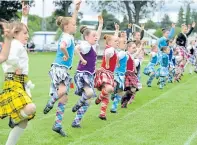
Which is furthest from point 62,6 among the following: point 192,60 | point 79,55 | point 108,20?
point 79,55

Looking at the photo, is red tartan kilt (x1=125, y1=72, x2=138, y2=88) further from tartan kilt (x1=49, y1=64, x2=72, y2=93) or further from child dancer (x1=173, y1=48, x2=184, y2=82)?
child dancer (x1=173, y1=48, x2=184, y2=82)

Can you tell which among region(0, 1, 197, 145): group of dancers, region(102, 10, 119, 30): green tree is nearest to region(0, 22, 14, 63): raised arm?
region(0, 1, 197, 145): group of dancers

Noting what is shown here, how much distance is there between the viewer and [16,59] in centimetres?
727

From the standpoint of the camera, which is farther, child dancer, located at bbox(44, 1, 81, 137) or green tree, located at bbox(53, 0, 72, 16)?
green tree, located at bbox(53, 0, 72, 16)

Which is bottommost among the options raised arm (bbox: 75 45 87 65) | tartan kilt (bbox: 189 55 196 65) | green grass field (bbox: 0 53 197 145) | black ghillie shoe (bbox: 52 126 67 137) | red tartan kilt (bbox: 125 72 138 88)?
tartan kilt (bbox: 189 55 196 65)

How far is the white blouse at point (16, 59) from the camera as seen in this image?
7262mm

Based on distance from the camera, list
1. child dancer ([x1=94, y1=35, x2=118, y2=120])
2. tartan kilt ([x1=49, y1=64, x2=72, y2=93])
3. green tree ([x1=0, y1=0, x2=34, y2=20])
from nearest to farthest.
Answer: tartan kilt ([x1=49, y1=64, x2=72, y2=93]), child dancer ([x1=94, y1=35, x2=118, y2=120]), green tree ([x1=0, y1=0, x2=34, y2=20])

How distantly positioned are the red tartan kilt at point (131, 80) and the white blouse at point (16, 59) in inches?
221

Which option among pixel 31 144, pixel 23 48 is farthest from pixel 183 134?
pixel 23 48

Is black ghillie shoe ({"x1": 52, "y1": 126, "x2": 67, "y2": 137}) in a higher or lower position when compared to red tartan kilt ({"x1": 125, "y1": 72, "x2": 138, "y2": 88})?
lower

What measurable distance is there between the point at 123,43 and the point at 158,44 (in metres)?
7.60

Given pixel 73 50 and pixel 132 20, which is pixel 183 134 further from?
pixel 132 20

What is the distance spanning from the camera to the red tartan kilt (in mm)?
12852

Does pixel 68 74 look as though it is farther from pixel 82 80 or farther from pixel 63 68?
pixel 82 80
